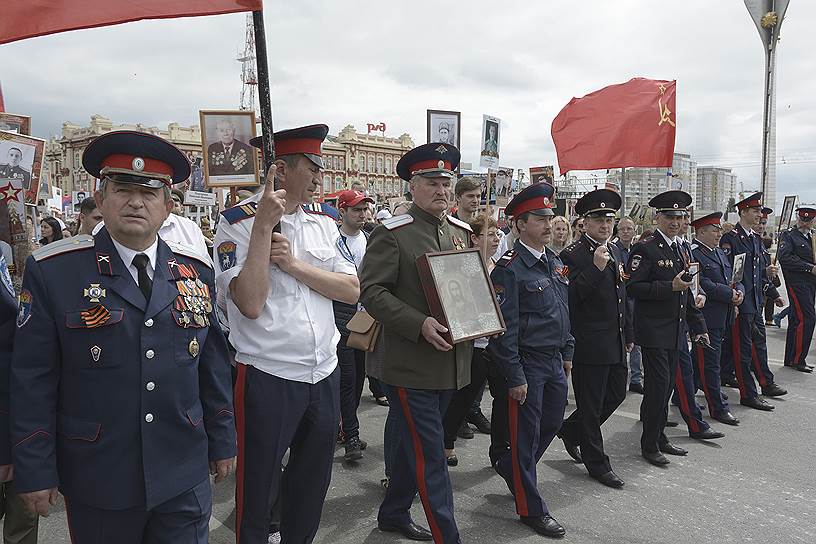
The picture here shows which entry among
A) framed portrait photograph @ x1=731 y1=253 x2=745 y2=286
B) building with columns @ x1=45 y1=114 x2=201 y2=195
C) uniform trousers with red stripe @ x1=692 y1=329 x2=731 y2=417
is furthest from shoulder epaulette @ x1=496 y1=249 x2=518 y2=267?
building with columns @ x1=45 y1=114 x2=201 y2=195

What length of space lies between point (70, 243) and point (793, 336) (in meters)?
9.24

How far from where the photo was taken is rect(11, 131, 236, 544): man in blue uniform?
2100 mm

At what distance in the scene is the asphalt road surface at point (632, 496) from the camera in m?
3.95

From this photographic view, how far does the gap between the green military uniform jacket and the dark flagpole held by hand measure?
1086mm

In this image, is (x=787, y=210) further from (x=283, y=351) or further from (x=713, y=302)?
(x=283, y=351)

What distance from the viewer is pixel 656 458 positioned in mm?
5227

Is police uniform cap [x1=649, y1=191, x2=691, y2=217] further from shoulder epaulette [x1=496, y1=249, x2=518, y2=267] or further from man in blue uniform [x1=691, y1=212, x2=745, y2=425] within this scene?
shoulder epaulette [x1=496, y1=249, x2=518, y2=267]

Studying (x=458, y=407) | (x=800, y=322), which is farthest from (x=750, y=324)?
(x=458, y=407)

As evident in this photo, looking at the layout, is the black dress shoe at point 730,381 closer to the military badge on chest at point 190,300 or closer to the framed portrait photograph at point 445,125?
the framed portrait photograph at point 445,125

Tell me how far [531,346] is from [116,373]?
8.99ft

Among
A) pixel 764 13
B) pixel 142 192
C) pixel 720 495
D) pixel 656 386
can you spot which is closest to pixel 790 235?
pixel 656 386

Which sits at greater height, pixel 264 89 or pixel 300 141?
pixel 264 89

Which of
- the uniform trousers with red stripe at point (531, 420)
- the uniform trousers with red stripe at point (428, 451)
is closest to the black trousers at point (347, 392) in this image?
the uniform trousers with red stripe at point (531, 420)

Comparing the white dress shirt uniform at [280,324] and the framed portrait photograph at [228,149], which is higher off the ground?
the framed portrait photograph at [228,149]
